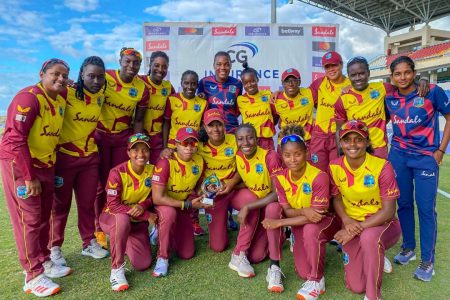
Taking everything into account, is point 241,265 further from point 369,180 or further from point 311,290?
point 369,180

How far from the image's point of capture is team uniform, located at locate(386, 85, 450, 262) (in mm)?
3506

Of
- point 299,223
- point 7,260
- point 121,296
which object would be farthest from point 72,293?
point 299,223

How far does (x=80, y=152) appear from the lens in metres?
3.81

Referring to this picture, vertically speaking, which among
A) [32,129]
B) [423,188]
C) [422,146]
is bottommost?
[423,188]

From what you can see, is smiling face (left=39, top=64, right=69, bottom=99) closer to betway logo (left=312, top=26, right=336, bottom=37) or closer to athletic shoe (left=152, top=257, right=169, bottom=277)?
athletic shoe (left=152, top=257, right=169, bottom=277)

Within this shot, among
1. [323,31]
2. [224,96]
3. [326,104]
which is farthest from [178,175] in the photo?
[323,31]

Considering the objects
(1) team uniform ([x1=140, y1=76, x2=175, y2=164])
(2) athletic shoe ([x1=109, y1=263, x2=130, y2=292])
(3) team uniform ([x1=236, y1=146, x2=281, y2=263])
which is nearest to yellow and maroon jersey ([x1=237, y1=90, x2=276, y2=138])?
(3) team uniform ([x1=236, y1=146, x2=281, y2=263])

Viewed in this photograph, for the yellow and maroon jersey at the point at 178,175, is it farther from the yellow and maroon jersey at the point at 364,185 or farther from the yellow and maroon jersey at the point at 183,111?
the yellow and maroon jersey at the point at 364,185

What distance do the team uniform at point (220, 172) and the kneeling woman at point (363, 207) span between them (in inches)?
47.1

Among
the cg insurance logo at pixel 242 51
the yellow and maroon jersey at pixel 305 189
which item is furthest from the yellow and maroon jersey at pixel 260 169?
the cg insurance logo at pixel 242 51

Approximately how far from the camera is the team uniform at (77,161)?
372 cm

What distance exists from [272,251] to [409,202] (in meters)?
1.56

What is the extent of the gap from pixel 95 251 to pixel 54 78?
1.92 m

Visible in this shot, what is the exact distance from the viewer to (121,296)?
3158 millimetres
